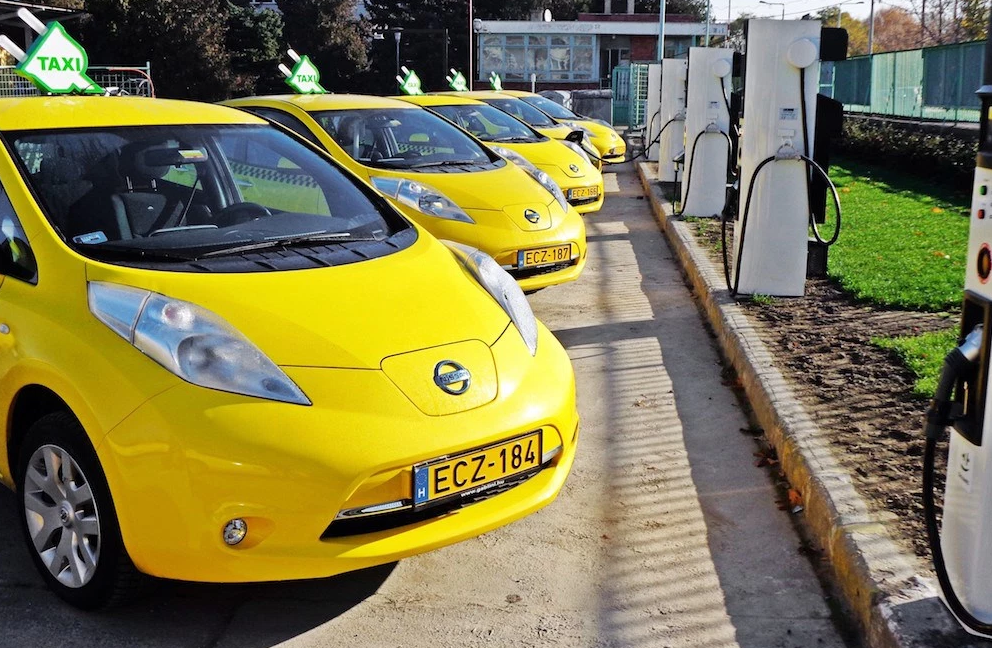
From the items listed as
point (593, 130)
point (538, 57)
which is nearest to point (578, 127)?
point (593, 130)

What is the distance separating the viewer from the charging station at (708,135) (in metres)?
11.3

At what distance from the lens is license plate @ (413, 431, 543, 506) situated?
3084 millimetres

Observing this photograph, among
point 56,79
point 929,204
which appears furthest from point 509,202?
point 929,204

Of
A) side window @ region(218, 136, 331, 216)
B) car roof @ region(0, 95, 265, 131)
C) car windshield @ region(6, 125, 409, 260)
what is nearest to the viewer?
A: car windshield @ region(6, 125, 409, 260)

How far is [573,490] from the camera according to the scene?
4.38 m

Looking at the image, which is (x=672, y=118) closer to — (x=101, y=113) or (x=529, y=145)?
(x=529, y=145)

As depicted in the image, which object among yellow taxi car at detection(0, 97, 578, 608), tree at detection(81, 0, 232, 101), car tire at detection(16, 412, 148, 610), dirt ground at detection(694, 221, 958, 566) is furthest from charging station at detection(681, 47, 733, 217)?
tree at detection(81, 0, 232, 101)

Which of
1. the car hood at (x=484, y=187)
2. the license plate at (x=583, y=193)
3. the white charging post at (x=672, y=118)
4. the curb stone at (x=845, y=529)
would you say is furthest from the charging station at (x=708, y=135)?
the curb stone at (x=845, y=529)

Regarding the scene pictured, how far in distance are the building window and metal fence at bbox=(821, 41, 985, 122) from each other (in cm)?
2374

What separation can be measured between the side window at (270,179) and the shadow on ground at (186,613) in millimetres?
1606

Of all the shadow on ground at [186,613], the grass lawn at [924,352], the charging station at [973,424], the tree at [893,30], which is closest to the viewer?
the charging station at [973,424]

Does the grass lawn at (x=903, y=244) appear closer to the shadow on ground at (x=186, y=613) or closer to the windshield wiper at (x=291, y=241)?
the windshield wiper at (x=291, y=241)

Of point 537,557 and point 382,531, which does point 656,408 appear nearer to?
point 537,557

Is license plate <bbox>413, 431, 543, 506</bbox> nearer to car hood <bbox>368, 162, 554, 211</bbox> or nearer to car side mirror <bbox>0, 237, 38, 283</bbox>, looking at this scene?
car side mirror <bbox>0, 237, 38, 283</bbox>
